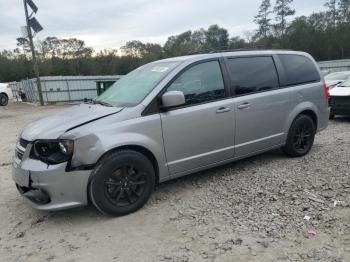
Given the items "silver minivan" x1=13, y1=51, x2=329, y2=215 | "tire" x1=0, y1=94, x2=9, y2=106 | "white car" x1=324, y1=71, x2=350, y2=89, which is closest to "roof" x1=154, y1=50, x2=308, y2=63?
"silver minivan" x1=13, y1=51, x2=329, y2=215

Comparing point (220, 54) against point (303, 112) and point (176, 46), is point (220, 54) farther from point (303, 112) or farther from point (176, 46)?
point (176, 46)

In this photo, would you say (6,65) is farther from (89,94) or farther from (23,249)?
(23,249)

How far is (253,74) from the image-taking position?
566 centimetres

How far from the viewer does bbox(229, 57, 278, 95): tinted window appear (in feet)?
17.8

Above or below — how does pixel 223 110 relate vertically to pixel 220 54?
below

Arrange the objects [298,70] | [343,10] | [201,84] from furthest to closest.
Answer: [343,10]
[298,70]
[201,84]

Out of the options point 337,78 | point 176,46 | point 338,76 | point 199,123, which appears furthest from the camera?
point 176,46

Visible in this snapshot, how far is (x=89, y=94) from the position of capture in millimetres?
27531

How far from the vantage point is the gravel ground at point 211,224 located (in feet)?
11.4

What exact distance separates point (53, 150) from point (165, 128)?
1.34 meters

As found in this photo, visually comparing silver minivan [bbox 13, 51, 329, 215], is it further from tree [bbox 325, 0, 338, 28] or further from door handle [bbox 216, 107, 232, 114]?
tree [bbox 325, 0, 338, 28]

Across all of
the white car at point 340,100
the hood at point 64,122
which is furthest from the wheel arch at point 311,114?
the white car at point 340,100

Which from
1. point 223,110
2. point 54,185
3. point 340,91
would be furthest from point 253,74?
point 340,91

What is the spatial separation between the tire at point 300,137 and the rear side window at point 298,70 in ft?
2.04
